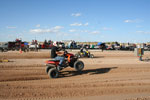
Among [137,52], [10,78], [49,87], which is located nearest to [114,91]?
[49,87]

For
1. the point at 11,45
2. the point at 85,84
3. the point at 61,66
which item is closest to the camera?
the point at 85,84

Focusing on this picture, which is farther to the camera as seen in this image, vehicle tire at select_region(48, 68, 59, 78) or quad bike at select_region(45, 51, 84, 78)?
quad bike at select_region(45, 51, 84, 78)

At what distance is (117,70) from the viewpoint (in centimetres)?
956

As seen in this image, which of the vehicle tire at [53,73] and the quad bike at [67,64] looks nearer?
the vehicle tire at [53,73]

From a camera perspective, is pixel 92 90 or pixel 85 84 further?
pixel 85 84

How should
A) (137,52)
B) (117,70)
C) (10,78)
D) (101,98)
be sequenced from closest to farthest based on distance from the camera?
(101,98)
(10,78)
(117,70)
(137,52)

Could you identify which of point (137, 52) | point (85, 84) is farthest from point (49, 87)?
point (137, 52)

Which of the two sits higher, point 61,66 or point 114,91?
point 61,66

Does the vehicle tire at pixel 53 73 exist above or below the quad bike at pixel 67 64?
below

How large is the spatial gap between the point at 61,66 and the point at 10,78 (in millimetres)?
2400

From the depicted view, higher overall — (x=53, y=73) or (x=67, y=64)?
(x=67, y=64)

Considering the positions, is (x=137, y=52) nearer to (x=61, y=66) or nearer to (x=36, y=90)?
(x=61, y=66)

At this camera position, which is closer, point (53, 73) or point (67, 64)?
point (53, 73)

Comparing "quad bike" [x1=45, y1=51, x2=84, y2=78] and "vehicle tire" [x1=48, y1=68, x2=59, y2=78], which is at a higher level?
"quad bike" [x1=45, y1=51, x2=84, y2=78]
